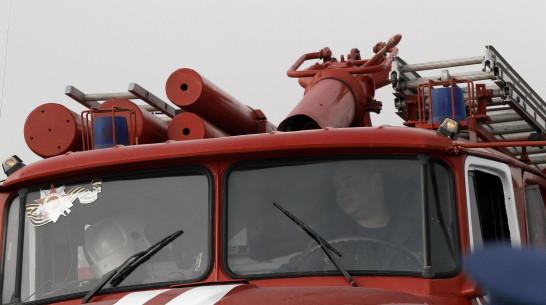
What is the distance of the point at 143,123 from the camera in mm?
4984

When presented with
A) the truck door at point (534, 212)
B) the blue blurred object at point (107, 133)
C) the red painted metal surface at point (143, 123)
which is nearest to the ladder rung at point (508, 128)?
the truck door at point (534, 212)

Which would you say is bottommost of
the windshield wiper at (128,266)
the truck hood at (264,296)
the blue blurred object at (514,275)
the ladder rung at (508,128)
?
the truck hood at (264,296)

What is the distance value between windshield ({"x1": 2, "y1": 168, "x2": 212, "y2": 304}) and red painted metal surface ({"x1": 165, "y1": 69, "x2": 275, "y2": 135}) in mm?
1092

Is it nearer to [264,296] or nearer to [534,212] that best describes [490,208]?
[534,212]

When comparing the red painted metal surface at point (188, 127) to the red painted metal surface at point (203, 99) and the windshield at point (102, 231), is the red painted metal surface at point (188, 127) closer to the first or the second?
the red painted metal surface at point (203, 99)

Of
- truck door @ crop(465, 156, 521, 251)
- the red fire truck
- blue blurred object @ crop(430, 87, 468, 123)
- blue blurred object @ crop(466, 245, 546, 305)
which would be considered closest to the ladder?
blue blurred object @ crop(430, 87, 468, 123)

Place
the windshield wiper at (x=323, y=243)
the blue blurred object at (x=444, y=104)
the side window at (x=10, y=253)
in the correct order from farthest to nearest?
the blue blurred object at (x=444, y=104) → the side window at (x=10, y=253) → the windshield wiper at (x=323, y=243)

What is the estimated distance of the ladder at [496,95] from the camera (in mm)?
5723

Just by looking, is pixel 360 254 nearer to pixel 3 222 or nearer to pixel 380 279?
pixel 380 279

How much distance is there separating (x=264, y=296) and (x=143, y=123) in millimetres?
2455

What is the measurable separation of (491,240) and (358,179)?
0.81 m

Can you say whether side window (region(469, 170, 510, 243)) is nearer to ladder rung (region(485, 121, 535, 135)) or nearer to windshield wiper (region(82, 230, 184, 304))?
windshield wiper (region(82, 230, 184, 304))

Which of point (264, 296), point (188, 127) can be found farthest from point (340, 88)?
point (264, 296)

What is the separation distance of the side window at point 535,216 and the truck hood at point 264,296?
177 cm
